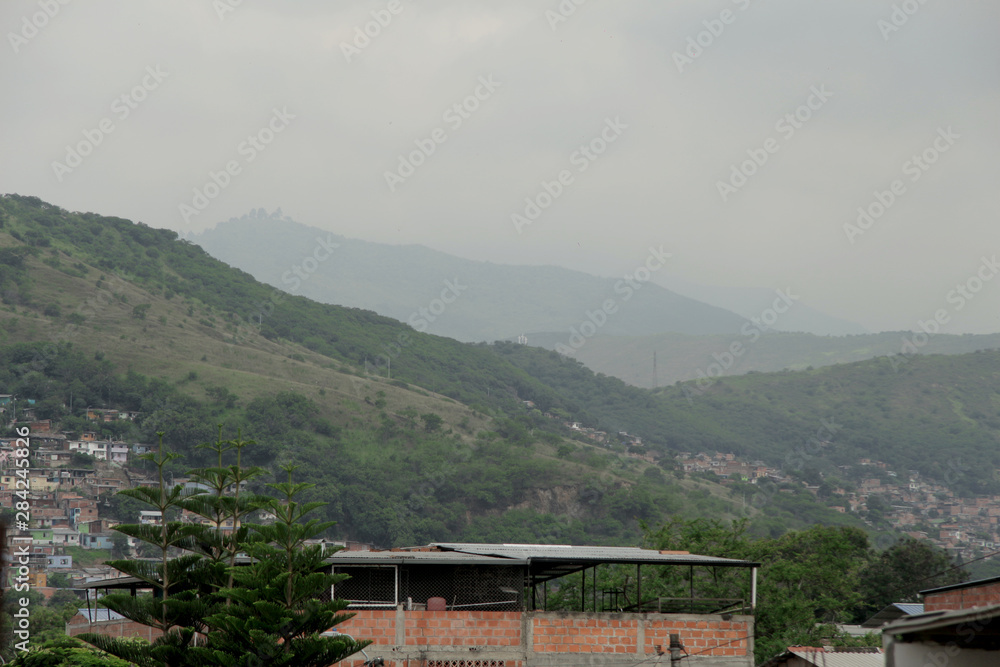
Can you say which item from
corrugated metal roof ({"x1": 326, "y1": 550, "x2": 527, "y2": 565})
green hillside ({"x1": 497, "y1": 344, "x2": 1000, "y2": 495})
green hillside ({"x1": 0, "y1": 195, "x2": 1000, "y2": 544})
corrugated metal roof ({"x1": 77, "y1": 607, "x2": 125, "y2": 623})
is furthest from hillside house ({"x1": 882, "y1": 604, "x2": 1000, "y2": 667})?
green hillside ({"x1": 497, "y1": 344, "x2": 1000, "y2": 495})

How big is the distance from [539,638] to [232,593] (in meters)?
4.31

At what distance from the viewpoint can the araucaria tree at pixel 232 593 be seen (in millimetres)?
12312

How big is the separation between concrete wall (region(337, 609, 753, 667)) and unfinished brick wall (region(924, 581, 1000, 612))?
3.47 metres

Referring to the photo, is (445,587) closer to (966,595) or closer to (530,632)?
(530,632)

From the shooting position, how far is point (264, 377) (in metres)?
81.6

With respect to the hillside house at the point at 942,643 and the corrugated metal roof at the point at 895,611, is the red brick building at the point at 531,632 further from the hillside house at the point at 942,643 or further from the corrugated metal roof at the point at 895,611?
the hillside house at the point at 942,643

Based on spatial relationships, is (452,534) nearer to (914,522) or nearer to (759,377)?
(914,522)

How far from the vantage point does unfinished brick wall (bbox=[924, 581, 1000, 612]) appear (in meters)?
13.6

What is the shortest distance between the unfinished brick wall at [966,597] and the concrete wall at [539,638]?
347cm

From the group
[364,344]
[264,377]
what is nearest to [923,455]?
[364,344]

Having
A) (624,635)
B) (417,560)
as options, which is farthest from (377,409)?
(624,635)

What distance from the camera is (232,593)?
40.5ft

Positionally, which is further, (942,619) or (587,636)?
(587,636)

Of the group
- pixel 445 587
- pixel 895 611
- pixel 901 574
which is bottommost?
pixel 901 574
